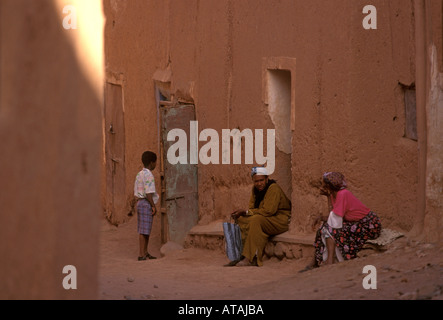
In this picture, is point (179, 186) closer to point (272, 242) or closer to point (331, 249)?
point (272, 242)

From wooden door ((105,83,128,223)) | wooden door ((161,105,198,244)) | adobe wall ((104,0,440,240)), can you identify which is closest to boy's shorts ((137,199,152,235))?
wooden door ((161,105,198,244))

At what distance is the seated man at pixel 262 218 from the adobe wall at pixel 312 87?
0.16 metres

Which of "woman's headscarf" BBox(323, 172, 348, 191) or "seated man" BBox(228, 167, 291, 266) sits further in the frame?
"seated man" BBox(228, 167, 291, 266)

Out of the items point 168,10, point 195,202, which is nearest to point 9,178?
point 195,202

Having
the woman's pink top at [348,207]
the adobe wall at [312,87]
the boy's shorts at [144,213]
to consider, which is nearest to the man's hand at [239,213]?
the adobe wall at [312,87]

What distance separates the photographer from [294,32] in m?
10.4

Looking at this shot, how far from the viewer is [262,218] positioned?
33.8 ft

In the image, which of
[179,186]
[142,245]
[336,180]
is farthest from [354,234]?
[179,186]

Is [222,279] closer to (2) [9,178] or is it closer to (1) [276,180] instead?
(1) [276,180]

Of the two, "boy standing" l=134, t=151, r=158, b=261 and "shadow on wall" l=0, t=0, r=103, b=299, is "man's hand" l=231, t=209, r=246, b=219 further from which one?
"shadow on wall" l=0, t=0, r=103, b=299

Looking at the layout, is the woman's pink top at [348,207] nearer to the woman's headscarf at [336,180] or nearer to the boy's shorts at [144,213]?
the woman's headscarf at [336,180]

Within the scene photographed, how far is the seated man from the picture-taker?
10.3 meters

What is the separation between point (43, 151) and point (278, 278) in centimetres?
466

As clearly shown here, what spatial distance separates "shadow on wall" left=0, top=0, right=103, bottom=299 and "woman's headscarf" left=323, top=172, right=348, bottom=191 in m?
4.10
